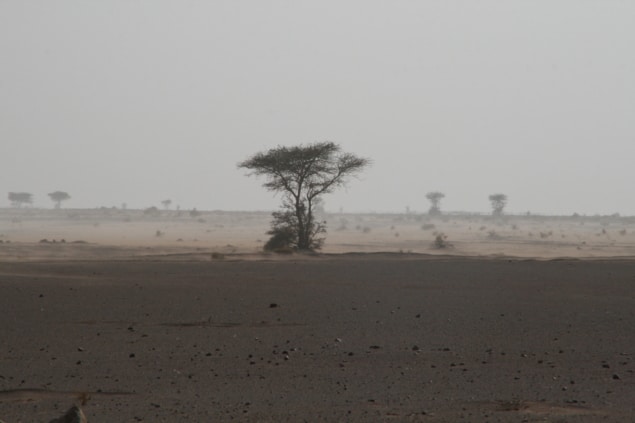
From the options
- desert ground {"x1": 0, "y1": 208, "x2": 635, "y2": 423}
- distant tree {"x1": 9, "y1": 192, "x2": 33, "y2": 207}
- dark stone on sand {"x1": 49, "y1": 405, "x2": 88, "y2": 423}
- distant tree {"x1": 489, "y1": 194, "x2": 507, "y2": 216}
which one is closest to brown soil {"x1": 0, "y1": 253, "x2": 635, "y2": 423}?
desert ground {"x1": 0, "y1": 208, "x2": 635, "y2": 423}

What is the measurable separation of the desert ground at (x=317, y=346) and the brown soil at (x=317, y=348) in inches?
1.5

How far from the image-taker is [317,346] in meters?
13.4

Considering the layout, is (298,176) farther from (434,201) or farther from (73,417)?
(434,201)

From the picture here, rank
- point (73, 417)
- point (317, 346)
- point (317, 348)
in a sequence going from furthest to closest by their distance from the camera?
point (317, 346), point (317, 348), point (73, 417)

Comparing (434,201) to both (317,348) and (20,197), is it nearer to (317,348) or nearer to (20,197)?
(20,197)

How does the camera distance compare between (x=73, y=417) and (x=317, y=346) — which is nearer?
(x=73, y=417)

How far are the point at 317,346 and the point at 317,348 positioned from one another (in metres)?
0.16

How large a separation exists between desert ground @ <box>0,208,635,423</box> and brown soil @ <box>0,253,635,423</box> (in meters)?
0.04

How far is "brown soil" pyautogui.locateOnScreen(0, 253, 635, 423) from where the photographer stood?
377 inches

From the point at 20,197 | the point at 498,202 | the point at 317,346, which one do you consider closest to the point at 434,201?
the point at 498,202

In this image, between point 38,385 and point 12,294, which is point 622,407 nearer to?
point 38,385

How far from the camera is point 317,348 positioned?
43.5 feet

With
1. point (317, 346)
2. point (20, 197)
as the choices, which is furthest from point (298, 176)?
point (20, 197)

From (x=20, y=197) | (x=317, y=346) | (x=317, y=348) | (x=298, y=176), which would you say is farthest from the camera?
(x=20, y=197)
